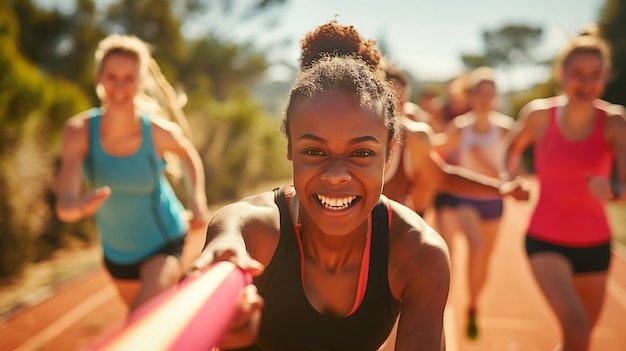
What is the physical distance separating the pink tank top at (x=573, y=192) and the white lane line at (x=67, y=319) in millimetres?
4251

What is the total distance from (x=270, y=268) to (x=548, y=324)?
4.50m

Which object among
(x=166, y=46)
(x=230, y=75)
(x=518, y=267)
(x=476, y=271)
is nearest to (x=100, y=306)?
(x=476, y=271)

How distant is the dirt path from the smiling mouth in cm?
342

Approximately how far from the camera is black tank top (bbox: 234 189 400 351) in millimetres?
1756

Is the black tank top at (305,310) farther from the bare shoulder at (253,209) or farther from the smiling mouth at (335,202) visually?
the smiling mouth at (335,202)

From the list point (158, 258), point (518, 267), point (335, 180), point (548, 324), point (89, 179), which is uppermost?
point (335, 180)

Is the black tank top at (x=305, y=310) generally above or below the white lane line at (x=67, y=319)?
above

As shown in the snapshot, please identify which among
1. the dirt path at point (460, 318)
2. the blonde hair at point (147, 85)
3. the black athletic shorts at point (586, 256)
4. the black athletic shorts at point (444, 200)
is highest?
the blonde hair at point (147, 85)

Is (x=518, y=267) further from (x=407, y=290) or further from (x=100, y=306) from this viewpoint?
(x=407, y=290)

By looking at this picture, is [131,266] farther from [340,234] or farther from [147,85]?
[340,234]

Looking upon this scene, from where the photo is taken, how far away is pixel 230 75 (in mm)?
26000

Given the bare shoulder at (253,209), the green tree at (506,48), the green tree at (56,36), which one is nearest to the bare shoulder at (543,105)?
the bare shoulder at (253,209)

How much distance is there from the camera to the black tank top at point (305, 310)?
176 cm

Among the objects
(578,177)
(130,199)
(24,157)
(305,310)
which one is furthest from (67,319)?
(578,177)
